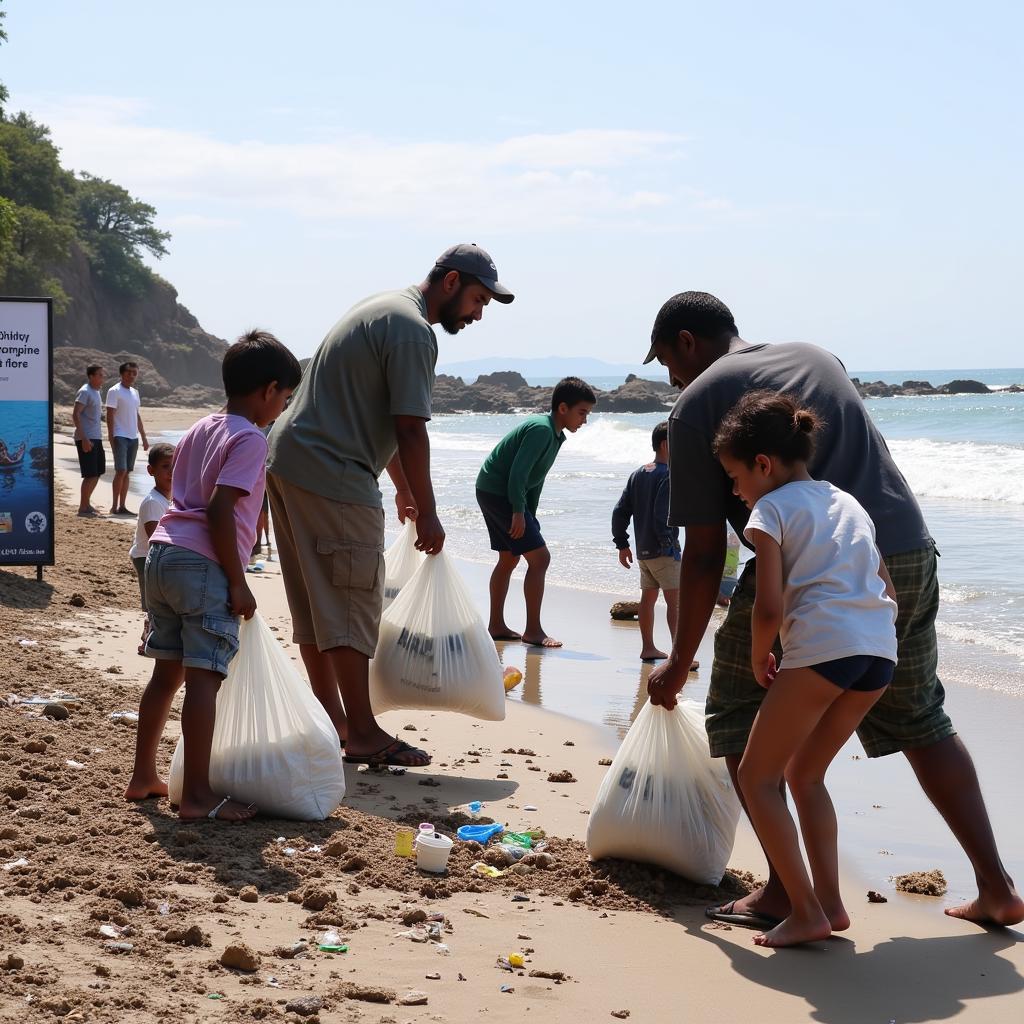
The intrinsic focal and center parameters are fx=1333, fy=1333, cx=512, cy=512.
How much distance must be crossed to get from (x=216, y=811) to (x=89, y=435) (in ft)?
33.5

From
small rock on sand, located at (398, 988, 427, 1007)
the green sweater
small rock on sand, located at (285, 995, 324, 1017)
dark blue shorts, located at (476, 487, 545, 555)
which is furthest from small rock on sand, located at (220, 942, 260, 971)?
dark blue shorts, located at (476, 487, 545, 555)

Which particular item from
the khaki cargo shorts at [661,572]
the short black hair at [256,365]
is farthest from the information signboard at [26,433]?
the short black hair at [256,365]

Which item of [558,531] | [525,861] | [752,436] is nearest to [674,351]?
[752,436]

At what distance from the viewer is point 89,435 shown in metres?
13.5

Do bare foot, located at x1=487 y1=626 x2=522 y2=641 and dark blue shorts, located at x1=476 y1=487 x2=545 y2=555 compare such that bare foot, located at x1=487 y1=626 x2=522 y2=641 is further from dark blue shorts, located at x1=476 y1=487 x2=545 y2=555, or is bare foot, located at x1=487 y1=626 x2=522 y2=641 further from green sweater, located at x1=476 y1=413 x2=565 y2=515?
green sweater, located at x1=476 y1=413 x2=565 y2=515

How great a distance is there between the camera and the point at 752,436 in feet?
10.5

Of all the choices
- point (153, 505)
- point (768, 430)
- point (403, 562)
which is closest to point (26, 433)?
point (153, 505)

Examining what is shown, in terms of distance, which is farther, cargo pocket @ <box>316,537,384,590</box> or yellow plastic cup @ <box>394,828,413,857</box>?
cargo pocket @ <box>316,537,384,590</box>

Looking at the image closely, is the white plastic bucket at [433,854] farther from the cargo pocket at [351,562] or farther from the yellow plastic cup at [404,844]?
the cargo pocket at [351,562]

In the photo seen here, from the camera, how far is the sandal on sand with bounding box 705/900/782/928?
139 inches

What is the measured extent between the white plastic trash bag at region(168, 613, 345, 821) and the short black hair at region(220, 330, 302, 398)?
28.9 inches

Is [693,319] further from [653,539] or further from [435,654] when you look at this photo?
[653,539]

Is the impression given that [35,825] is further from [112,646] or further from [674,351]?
[112,646]

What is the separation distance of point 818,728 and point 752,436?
2.49ft
